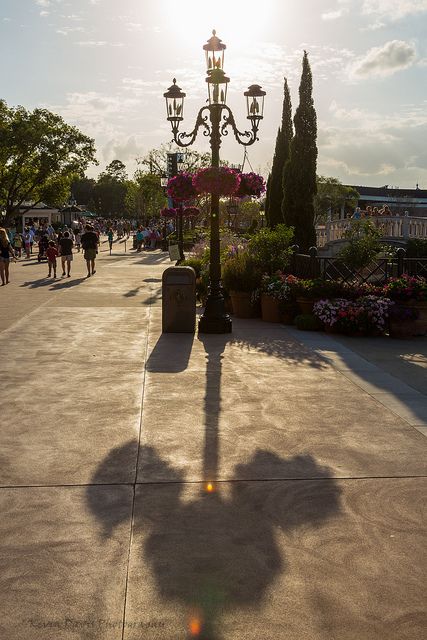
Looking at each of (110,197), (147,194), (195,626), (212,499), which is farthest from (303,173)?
(110,197)

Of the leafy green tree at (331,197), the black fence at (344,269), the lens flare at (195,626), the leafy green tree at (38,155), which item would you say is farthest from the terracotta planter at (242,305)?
the leafy green tree at (331,197)

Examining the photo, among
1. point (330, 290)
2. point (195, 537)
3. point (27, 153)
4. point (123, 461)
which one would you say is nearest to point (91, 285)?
point (330, 290)

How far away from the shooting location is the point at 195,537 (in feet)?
13.1

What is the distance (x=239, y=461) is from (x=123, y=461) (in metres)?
0.89

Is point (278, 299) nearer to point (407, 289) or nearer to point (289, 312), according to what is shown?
point (289, 312)

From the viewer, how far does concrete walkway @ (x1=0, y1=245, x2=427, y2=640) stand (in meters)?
A: 3.25

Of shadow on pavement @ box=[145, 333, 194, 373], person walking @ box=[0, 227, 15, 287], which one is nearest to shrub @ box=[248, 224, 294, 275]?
shadow on pavement @ box=[145, 333, 194, 373]

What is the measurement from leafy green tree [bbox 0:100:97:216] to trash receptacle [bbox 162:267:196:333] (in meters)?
42.1

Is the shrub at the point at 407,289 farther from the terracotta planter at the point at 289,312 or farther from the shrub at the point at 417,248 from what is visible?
the shrub at the point at 417,248

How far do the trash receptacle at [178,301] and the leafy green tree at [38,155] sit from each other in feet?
138

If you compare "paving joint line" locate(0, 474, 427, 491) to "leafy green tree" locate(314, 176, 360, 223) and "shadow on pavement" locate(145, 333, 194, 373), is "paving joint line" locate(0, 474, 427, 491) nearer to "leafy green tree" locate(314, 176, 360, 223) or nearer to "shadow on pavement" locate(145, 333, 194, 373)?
"shadow on pavement" locate(145, 333, 194, 373)

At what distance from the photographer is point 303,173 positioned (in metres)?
31.5

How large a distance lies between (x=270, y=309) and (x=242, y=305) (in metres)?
0.77

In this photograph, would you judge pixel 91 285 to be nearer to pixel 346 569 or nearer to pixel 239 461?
pixel 239 461
